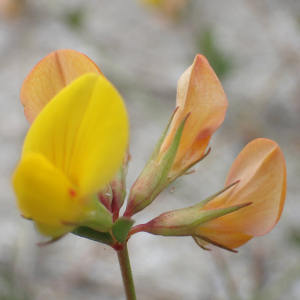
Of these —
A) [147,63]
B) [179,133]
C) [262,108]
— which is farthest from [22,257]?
[147,63]

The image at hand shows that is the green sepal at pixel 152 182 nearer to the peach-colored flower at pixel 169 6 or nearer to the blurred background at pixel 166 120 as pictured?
the blurred background at pixel 166 120

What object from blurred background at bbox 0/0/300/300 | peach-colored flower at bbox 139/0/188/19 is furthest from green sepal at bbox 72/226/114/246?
peach-colored flower at bbox 139/0/188/19

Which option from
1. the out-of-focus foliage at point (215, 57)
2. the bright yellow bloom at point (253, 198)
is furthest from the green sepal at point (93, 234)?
the out-of-focus foliage at point (215, 57)

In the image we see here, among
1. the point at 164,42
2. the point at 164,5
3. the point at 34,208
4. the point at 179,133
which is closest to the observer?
the point at 34,208

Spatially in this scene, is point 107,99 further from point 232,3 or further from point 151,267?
point 232,3

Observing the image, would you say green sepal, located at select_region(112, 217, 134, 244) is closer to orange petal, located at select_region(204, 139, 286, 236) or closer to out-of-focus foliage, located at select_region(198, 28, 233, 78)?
orange petal, located at select_region(204, 139, 286, 236)

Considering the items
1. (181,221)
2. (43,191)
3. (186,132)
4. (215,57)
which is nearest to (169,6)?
(215,57)
